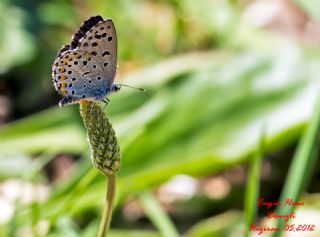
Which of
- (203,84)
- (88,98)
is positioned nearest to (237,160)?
(203,84)

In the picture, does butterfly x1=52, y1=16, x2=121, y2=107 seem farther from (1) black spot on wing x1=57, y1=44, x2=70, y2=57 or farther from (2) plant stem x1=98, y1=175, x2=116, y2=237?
(2) plant stem x1=98, y1=175, x2=116, y2=237

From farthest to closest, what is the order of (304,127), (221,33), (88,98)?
1. (221,33)
2. (304,127)
3. (88,98)

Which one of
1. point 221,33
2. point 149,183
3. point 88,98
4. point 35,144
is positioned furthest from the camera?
point 221,33

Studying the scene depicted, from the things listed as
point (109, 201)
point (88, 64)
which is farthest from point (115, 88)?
point (109, 201)

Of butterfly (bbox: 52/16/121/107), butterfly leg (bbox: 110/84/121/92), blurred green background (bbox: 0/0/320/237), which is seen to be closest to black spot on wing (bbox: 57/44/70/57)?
butterfly (bbox: 52/16/121/107)

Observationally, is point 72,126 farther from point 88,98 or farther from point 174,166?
point 88,98

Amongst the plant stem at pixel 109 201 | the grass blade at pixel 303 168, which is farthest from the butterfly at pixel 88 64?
the grass blade at pixel 303 168

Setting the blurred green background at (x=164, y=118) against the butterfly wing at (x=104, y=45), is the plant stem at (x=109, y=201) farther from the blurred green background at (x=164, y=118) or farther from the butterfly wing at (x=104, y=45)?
the blurred green background at (x=164, y=118)
